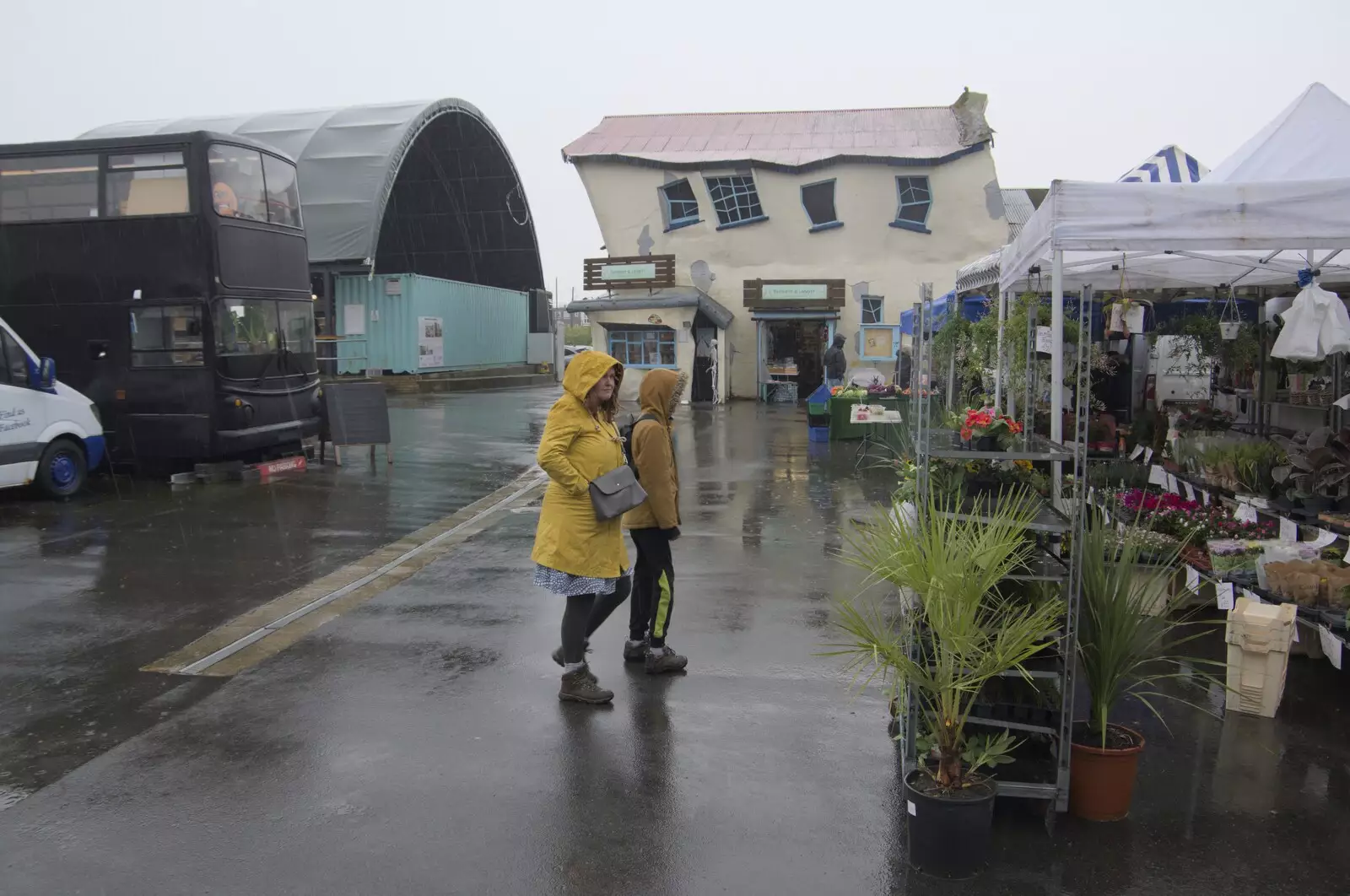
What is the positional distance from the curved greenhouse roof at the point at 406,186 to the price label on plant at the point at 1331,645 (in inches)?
969

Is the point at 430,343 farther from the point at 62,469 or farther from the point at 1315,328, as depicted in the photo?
the point at 1315,328

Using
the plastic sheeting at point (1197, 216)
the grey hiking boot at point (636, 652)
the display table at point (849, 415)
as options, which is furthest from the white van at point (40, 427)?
the display table at point (849, 415)

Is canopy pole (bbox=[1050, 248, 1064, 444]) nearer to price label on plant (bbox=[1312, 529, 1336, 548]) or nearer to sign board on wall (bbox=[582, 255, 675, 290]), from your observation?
price label on plant (bbox=[1312, 529, 1336, 548])

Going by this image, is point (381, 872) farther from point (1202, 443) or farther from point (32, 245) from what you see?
point (32, 245)

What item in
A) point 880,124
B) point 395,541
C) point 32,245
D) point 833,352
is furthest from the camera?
point 880,124

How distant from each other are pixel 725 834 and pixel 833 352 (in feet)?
67.0

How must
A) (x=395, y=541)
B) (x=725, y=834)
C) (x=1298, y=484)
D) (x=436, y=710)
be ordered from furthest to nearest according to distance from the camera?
(x=395, y=541), (x=1298, y=484), (x=436, y=710), (x=725, y=834)

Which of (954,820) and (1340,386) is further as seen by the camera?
(1340,386)

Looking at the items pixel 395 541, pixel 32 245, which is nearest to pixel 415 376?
pixel 32 245

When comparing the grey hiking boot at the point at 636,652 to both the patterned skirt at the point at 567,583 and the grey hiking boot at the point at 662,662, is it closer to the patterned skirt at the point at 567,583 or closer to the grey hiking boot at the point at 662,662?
the grey hiking boot at the point at 662,662

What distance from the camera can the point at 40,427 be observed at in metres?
11.5

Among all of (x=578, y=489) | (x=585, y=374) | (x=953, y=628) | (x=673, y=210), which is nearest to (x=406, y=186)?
(x=673, y=210)

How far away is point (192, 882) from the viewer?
3.70 m

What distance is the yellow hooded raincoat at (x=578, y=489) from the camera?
5.26 meters
